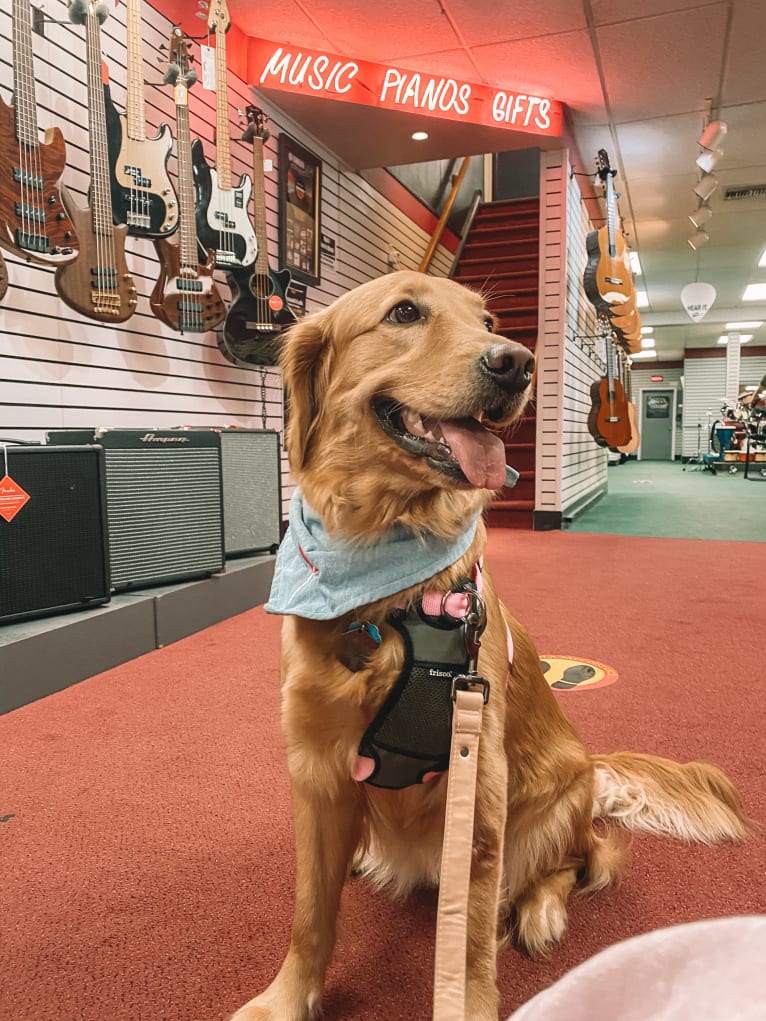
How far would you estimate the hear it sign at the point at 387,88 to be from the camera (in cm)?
436

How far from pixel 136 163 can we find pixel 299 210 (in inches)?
86.2

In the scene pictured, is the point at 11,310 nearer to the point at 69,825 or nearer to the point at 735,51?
the point at 69,825

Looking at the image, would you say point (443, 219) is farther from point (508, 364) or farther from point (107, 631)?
point (508, 364)

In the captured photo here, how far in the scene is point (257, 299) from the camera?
3863 millimetres

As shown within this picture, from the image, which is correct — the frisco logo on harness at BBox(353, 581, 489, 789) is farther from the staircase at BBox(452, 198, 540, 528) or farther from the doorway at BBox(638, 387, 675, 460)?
the doorway at BBox(638, 387, 675, 460)

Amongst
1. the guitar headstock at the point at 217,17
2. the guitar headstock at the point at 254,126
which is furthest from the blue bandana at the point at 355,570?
the guitar headstock at the point at 254,126

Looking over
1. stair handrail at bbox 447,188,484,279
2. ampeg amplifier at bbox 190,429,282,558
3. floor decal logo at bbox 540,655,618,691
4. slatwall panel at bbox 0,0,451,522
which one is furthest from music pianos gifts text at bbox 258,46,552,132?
floor decal logo at bbox 540,655,618,691

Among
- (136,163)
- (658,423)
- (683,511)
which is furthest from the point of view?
(658,423)

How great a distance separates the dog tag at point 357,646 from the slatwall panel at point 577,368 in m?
5.57

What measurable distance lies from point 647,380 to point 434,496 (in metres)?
23.7

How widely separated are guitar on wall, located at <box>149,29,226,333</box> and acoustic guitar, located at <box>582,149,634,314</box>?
3.84 meters

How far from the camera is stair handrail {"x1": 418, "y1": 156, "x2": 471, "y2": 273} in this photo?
23.8 ft

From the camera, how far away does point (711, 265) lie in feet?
34.7

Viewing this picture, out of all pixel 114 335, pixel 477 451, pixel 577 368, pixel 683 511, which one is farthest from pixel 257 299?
pixel 683 511
